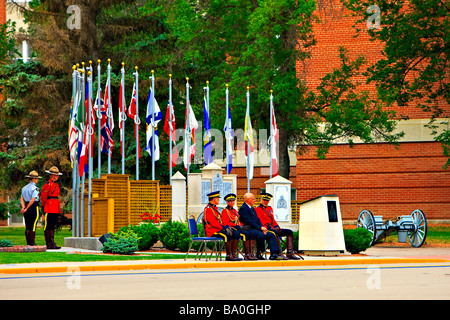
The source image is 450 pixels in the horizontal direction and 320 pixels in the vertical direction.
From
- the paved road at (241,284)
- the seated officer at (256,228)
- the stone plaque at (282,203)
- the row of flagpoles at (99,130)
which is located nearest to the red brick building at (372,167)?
the row of flagpoles at (99,130)

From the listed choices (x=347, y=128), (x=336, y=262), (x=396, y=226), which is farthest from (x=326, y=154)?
(x=336, y=262)

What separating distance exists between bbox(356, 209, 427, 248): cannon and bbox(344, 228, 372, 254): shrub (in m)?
3.30

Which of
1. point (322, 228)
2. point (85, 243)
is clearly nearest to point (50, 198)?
point (85, 243)


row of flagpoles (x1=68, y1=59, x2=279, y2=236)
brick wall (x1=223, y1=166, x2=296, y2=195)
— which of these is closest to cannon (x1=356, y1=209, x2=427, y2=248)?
row of flagpoles (x1=68, y1=59, x2=279, y2=236)

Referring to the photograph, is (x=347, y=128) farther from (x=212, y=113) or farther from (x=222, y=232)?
(x=222, y=232)

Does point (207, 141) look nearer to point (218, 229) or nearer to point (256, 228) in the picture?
point (256, 228)

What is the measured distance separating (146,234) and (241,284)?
930 centimetres

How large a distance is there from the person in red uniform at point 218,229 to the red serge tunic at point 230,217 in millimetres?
107

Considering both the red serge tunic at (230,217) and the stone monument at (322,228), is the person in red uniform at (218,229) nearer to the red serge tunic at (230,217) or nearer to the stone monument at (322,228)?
the red serge tunic at (230,217)

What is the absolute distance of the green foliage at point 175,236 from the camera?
21.8 metres

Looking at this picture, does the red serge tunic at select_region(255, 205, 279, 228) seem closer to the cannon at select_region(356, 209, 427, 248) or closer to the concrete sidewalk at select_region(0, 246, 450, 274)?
the concrete sidewalk at select_region(0, 246, 450, 274)

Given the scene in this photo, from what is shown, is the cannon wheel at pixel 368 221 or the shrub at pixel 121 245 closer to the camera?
the shrub at pixel 121 245

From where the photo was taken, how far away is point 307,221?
20594 mm

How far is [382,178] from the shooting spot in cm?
3597
